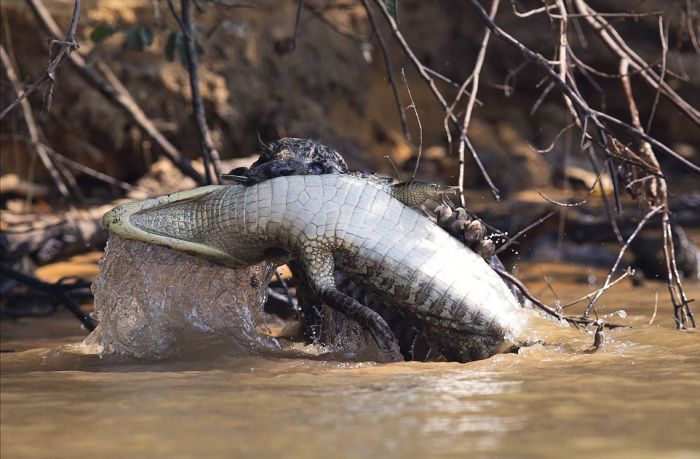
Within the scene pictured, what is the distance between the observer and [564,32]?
4.26 metres

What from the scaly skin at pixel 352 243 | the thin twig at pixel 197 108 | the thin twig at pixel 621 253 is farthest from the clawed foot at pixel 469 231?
the thin twig at pixel 197 108

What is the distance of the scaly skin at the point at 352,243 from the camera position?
3184mm

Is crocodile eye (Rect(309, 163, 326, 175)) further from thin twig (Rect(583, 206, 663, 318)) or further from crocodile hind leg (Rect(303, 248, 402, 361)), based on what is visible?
thin twig (Rect(583, 206, 663, 318))

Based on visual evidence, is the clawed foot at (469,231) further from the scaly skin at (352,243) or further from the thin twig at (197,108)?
the thin twig at (197,108)

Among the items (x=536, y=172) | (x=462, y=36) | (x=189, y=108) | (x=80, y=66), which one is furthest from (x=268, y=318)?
(x=462, y=36)

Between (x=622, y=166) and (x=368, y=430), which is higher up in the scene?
(x=622, y=166)

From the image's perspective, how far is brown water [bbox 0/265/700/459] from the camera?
7.50ft

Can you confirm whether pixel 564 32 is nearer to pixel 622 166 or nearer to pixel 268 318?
pixel 622 166

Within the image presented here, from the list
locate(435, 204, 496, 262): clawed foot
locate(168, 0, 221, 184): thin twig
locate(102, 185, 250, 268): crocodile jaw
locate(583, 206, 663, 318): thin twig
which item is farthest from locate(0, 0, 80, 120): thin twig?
locate(583, 206, 663, 318): thin twig

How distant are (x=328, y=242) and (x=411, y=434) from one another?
953mm

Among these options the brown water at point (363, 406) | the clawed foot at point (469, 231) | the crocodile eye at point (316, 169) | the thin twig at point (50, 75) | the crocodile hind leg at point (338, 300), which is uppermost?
the thin twig at point (50, 75)

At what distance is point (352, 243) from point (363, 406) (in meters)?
0.67

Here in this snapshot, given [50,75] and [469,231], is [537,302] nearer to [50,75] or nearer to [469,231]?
[469,231]

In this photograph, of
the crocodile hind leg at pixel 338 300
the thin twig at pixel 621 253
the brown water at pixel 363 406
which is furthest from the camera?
the thin twig at pixel 621 253
